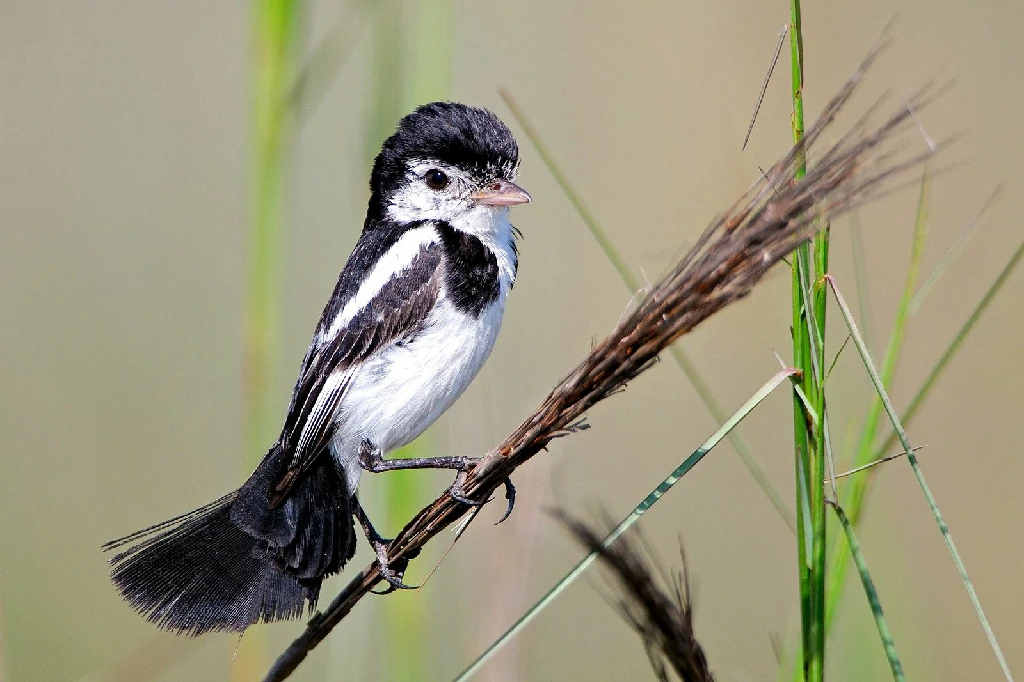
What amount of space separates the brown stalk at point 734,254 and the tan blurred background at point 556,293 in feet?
6.17

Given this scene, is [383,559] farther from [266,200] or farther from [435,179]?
[435,179]

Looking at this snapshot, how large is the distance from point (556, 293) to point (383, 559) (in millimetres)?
3196

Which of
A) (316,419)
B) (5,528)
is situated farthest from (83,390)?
(316,419)

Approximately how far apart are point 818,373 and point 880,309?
342cm

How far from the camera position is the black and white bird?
2.69 metres

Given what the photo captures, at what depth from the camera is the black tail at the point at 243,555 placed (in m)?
2.53

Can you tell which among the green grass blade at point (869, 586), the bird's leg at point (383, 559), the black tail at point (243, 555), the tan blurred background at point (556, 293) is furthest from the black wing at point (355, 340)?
the green grass blade at point (869, 586)

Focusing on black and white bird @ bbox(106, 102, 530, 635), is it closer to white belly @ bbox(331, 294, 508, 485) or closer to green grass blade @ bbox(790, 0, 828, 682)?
white belly @ bbox(331, 294, 508, 485)

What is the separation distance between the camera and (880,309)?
4.85 metres

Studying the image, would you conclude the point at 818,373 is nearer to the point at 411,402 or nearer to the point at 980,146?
the point at 411,402

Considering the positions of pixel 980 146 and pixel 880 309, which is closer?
pixel 880 309

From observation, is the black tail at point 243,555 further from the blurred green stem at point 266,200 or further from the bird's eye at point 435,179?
the bird's eye at point 435,179

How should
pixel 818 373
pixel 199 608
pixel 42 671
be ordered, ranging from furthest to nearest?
pixel 42 671, pixel 199 608, pixel 818 373

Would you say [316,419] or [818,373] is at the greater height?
[316,419]
